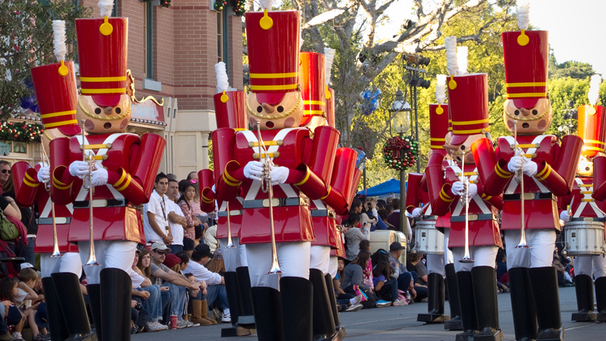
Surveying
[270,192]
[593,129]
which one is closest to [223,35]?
[593,129]

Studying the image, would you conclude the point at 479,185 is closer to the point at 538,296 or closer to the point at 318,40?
the point at 538,296

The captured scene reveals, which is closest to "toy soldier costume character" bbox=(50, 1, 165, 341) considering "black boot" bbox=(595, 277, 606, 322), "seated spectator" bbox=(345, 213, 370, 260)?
"black boot" bbox=(595, 277, 606, 322)

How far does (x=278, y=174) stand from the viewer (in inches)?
277

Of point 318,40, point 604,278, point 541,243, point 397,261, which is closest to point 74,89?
point 541,243

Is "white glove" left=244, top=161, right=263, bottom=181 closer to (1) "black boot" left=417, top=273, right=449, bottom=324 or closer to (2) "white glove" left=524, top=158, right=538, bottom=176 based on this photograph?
(2) "white glove" left=524, top=158, right=538, bottom=176

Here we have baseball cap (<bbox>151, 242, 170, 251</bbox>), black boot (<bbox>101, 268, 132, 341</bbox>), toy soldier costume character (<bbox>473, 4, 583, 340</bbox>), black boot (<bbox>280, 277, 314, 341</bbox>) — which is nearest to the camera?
black boot (<bbox>280, 277, 314, 341</bbox>)

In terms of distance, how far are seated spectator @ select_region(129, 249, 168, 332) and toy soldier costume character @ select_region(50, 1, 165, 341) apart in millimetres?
3220

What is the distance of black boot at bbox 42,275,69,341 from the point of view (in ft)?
28.5

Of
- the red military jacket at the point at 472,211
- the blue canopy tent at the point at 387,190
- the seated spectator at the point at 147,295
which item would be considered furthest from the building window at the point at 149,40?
the red military jacket at the point at 472,211

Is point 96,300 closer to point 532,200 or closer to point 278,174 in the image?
point 278,174

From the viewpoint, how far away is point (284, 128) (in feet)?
24.7

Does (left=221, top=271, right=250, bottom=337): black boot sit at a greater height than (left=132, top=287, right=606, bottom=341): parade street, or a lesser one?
greater

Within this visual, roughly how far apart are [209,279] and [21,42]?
3.67 m

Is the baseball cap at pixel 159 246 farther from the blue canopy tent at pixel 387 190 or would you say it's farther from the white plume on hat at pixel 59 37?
the blue canopy tent at pixel 387 190
